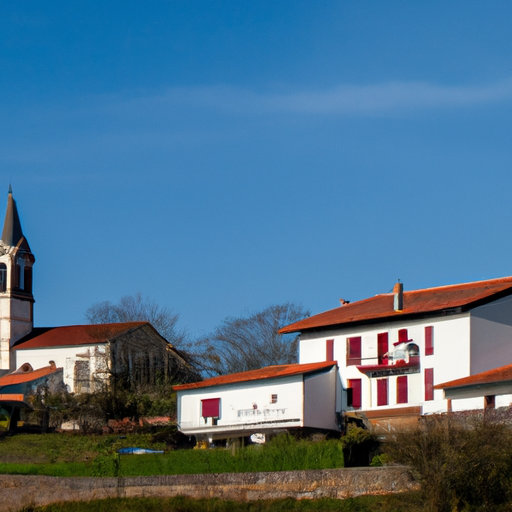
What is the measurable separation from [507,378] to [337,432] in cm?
1046

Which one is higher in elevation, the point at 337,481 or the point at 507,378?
the point at 507,378

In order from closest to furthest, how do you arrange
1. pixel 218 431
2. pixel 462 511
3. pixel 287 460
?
pixel 462 511 → pixel 287 460 → pixel 218 431

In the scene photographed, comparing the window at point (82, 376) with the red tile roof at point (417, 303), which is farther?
the window at point (82, 376)

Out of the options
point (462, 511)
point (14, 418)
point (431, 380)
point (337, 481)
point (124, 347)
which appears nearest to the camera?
point (462, 511)

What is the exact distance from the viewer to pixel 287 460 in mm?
38875

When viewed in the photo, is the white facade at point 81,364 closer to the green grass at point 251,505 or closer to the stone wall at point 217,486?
the stone wall at point 217,486

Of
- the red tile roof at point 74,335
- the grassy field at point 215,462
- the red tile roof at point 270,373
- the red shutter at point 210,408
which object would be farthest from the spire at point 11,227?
the grassy field at point 215,462

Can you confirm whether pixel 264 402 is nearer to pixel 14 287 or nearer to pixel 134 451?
pixel 134 451

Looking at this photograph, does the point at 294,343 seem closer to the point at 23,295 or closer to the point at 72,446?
the point at 23,295

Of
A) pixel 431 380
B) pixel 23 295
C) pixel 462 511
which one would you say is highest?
pixel 23 295

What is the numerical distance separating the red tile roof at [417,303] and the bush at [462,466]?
16.2m

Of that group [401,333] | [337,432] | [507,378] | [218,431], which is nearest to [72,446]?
[218,431]

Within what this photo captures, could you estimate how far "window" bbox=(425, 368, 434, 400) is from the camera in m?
49.0

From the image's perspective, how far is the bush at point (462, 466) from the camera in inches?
1258
